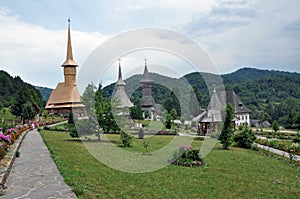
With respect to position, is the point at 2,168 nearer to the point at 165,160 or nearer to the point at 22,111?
the point at 165,160

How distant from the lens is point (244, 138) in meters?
20.2

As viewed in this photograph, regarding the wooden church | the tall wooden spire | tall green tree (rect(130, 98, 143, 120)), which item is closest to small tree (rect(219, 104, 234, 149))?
tall green tree (rect(130, 98, 143, 120))

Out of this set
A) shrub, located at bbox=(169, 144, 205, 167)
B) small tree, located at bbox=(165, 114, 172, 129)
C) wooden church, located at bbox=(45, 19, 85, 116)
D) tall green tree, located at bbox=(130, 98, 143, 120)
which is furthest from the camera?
wooden church, located at bbox=(45, 19, 85, 116)

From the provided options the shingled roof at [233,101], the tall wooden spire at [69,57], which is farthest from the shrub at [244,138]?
the tall wooden spire at [69,57]

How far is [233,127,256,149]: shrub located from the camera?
20016 millimetres

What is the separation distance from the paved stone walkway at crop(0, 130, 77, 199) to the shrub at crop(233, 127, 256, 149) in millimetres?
13806

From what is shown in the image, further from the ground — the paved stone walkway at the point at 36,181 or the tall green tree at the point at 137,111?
the tall green tree at the point at 137,111

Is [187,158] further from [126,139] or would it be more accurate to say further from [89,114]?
[89,114]

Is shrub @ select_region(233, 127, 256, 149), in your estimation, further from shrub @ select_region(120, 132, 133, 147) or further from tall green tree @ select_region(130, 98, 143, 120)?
tall green tree @ select_region(130, 98, 143, 120)

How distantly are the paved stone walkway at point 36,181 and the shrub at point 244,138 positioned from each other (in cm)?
1381

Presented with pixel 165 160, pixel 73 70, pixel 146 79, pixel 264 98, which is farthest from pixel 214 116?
pixel 264 98

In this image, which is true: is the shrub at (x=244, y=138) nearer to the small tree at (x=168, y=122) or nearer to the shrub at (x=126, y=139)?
the shrub at (x=126, y=139)

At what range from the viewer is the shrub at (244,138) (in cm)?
2002

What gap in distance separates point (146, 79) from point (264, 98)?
158 ft
